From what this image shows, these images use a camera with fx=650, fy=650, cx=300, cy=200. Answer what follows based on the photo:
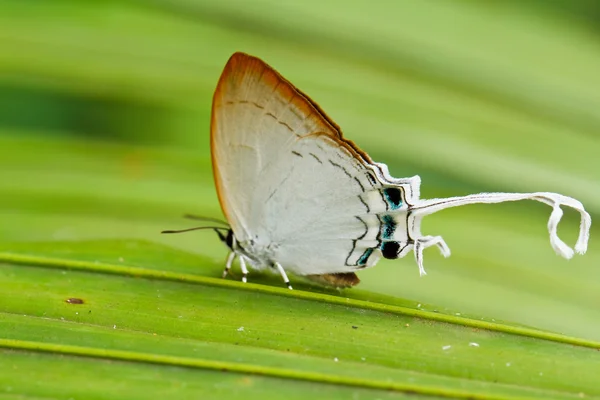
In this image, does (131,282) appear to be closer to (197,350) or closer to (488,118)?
(197,350)

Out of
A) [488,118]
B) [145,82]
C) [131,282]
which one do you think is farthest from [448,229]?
[145,82]

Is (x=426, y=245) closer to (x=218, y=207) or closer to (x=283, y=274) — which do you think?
(x=283, y=274)

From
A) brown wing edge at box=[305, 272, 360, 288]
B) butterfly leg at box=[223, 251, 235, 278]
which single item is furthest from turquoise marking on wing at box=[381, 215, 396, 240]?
butterfly leg at box=[223, 251, 235, 278]

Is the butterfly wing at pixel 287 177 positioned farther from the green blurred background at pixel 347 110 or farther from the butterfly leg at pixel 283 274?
the green blurred background at pixel 347 110

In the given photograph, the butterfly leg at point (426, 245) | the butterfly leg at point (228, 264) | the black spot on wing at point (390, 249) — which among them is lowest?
the butterfly leg at point (228, 264)

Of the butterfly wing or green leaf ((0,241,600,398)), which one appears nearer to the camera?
green leaf ((0,241,600,398))

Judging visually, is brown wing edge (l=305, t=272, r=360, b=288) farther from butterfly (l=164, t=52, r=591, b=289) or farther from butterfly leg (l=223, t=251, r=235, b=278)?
butterfly leg (l=223, t=251, r=235, b=278)

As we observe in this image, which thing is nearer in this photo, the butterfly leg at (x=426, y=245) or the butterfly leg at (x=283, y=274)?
the butterfly leg at (x=426, y=245)

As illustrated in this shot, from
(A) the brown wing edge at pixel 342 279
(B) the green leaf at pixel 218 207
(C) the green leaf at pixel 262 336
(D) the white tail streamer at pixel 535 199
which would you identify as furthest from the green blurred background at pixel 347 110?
(C) the green leaf at pixel 262 336
